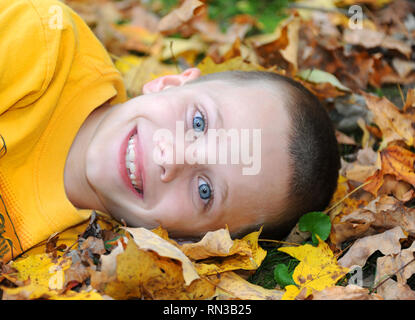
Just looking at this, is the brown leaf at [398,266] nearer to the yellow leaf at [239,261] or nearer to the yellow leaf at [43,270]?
the yellow leaf at [239,261]

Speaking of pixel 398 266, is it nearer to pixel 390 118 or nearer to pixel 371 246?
pixel 371 246

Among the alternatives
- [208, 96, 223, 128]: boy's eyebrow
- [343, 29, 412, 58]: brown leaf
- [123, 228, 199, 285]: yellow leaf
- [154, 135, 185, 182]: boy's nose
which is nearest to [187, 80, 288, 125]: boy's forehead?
[208, 96, 223, 128]: boy's eyebrow

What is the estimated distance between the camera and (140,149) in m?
1.72

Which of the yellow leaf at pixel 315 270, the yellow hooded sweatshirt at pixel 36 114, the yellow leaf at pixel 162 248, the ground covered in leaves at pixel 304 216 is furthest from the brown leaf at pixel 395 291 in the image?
the yellow hooded sweatshirt at pixel 36 114

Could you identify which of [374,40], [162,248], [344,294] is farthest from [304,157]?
[374,40]

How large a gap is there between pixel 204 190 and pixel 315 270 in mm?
484

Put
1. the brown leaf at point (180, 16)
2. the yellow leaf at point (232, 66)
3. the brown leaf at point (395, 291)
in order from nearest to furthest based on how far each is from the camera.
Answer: the brown leaf at point (395, 291), the brown leaf at point (180, 16), the yellow leaf at point (232, 66)

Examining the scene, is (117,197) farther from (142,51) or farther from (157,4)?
(157,4)

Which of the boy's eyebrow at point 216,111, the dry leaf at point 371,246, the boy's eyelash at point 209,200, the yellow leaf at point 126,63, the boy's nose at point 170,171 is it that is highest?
the boy's eyebrow at point 216,111

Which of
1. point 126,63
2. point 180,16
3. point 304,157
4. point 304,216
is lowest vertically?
point 304,216

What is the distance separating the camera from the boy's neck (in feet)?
6.17

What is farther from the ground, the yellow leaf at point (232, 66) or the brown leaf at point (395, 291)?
the yellow leaf at point (232, 66)

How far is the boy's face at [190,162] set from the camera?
1.67 m
